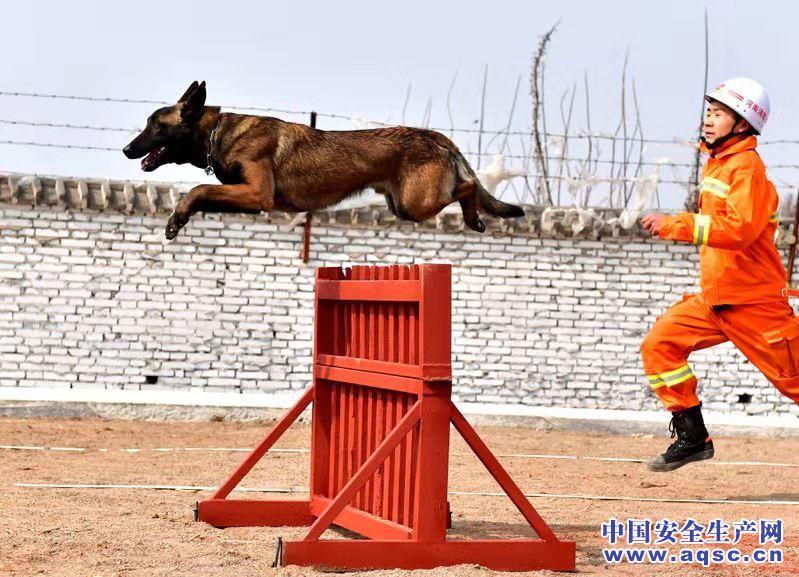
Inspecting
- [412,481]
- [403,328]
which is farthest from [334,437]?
[403,328]

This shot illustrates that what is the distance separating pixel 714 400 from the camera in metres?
14.0

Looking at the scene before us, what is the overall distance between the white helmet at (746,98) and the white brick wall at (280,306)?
764 centimetres

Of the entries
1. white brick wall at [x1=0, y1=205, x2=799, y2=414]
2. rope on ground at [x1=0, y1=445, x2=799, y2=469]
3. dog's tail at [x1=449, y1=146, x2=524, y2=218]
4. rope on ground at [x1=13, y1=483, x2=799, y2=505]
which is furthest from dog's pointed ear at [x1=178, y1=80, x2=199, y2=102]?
white brick wall at [x1=0, y1=205, x2=799, y2=414]

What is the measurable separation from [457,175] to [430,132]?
0.25 meters

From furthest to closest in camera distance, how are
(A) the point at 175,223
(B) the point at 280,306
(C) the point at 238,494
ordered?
1. (B) the point at 280,306
2. (C) the point at 238,494
3. (A) the point at 175,223

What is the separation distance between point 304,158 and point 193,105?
1.78 feet

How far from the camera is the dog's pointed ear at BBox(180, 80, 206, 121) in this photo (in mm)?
5285

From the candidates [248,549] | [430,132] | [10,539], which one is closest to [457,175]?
[430,132]

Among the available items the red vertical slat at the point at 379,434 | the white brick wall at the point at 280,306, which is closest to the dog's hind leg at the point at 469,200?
the red vertical slat at the point at 379,434

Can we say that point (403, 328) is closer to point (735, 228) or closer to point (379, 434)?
point (379, 434)

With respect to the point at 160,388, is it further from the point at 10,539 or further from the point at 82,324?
the point at 10,539

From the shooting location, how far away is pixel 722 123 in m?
6.04

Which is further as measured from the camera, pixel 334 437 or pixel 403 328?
pixel 334 437

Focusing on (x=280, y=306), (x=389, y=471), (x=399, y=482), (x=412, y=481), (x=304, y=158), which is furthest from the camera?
(x=280, y=306)
